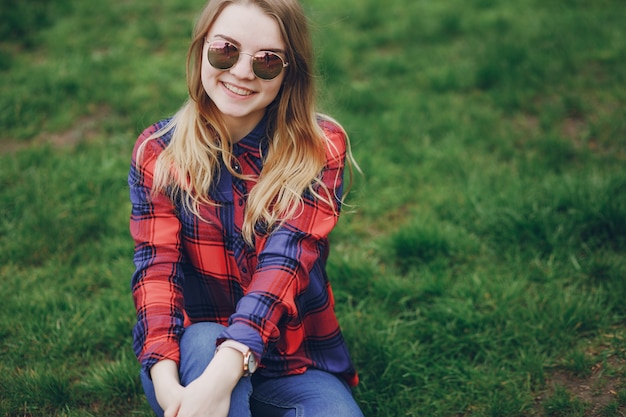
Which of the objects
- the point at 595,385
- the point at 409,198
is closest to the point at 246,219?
the point at 595,385

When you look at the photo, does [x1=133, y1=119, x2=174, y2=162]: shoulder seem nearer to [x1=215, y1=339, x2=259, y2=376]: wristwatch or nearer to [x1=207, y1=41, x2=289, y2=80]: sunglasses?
[x1=207, y1=41, x2=289, y2=80]: sunglasses

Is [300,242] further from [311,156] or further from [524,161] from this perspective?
[524,161]

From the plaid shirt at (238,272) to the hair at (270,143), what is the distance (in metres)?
0.04

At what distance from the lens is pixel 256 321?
1.88m

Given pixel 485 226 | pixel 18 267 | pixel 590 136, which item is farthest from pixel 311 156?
pixel 590 136

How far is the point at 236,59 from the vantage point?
2.05 m

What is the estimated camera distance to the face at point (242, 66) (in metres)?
2.02

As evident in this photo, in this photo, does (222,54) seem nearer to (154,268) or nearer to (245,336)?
(154,268)

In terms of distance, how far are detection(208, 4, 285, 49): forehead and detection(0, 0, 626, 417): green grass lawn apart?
0.56 m

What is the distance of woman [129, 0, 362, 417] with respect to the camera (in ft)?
6.40

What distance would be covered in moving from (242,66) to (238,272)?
2.26 feet

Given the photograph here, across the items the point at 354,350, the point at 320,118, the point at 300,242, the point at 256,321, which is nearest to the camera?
the point at 256,321

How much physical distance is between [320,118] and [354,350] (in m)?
1.02

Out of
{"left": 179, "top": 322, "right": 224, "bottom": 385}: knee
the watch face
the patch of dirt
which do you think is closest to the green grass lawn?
the patch of dirt
